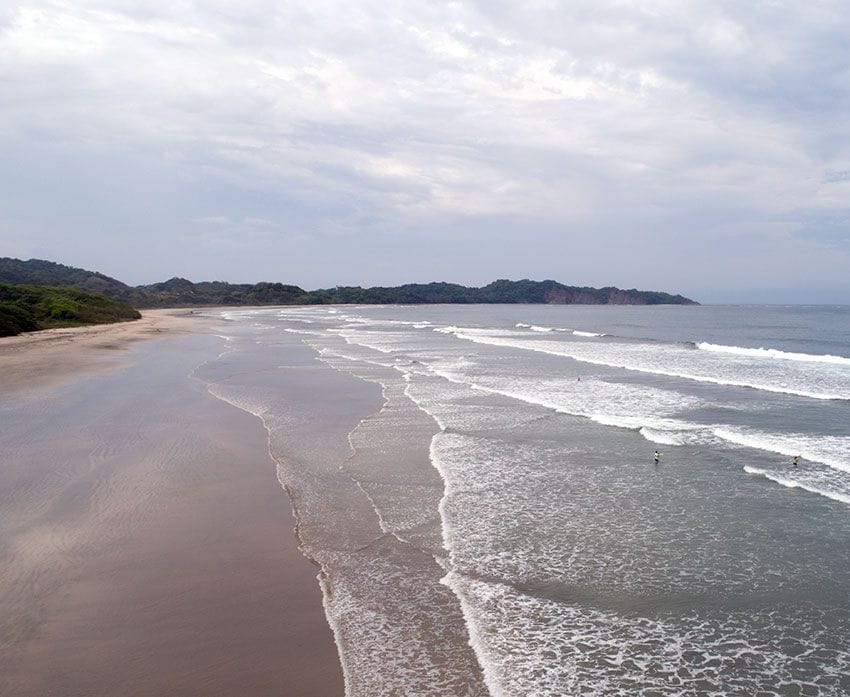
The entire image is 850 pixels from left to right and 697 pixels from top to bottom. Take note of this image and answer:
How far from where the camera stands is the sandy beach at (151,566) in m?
5.18

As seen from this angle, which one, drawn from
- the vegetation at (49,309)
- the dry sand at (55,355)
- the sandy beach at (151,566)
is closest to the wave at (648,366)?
the sandy beach at (151,566)

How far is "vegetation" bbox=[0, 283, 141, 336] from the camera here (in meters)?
38.8

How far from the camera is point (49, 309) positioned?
159ft

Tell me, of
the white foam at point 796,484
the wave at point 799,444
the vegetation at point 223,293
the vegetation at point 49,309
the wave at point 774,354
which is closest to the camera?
the white foam at point 796,484

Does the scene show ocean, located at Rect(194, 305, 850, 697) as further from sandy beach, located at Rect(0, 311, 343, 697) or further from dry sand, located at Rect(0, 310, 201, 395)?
dry sand, located at Rect(0, 310, 201, 395)

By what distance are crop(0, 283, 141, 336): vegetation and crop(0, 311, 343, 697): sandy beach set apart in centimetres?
2852

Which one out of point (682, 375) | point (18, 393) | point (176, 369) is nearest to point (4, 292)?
point (176, 369)

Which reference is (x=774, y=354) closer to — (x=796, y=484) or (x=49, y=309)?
(x=796, y=484)

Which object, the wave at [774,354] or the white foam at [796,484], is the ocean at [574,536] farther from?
the wave at [774,354]

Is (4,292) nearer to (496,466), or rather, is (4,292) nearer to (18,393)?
(18,393)

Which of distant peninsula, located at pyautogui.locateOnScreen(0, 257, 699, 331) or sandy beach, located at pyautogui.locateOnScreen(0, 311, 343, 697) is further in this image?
distant peninsula, located at pyautogui.locateOnScreen(0, 257, 699, 331)

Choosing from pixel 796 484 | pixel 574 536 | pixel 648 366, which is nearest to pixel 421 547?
pixel 574 536

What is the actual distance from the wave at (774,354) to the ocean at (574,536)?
1291cm

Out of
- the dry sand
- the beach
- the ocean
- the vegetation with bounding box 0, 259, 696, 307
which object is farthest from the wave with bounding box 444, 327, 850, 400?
the vegetation with bounding box 0, 259, 696, 307
